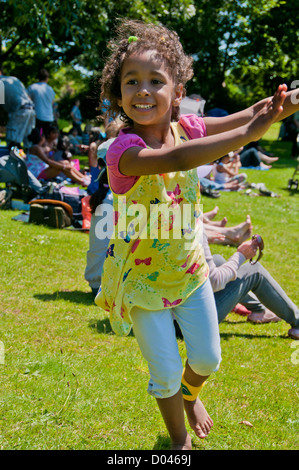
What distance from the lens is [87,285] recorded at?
5.53 meters

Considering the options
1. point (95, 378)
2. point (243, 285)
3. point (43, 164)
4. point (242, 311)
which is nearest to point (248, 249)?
point (243, 285)

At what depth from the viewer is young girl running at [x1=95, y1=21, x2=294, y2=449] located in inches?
96.2

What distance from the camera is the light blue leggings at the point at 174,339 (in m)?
2.44

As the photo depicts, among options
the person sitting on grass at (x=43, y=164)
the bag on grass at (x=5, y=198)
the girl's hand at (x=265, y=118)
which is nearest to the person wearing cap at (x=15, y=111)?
the person sitting on grass at (x=43, y=164)

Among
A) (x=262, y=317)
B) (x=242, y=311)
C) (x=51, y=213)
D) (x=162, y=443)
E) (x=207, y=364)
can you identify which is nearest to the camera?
(x=207, y=364)

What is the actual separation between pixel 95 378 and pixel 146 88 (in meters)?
1.87

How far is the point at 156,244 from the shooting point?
2.48 metres

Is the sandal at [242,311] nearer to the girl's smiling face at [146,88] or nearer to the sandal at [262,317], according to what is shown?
the sandal at [262,317]

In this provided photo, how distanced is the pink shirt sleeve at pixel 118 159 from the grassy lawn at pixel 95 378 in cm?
130

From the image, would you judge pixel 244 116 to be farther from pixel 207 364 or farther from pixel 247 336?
pixel 247 336

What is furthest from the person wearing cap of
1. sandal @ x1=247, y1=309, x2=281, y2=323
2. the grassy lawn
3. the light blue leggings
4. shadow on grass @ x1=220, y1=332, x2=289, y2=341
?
the light blue leggings

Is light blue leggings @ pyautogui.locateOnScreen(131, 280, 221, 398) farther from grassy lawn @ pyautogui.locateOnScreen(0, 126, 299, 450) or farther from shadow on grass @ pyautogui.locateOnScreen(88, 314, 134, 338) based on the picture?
shadow on grass @ pyautogui.locateOnScreen(88, 314, 134, 338)
